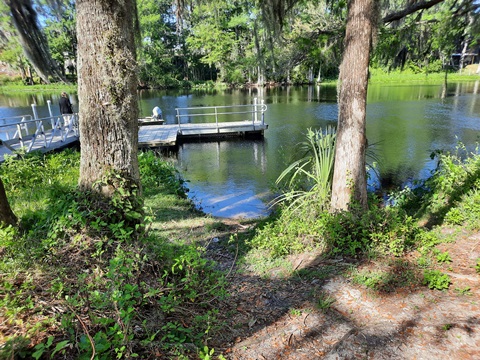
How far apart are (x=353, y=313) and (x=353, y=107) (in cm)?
A: 222

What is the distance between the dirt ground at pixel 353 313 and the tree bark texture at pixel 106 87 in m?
1.70

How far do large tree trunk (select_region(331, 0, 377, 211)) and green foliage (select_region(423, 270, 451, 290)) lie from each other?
3.74 ft

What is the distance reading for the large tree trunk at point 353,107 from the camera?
340 cm

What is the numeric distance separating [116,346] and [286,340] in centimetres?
116

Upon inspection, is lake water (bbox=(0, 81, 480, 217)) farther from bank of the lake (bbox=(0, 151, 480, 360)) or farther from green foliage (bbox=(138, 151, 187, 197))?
bank of the lake (bbox=(0, 151, 480, 360))

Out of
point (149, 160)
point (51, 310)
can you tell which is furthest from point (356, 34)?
point (149, 160)

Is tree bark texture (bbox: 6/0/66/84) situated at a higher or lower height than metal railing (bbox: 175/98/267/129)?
higher

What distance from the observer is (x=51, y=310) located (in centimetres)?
191

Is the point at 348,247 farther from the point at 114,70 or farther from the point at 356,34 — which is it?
the point at 114,70

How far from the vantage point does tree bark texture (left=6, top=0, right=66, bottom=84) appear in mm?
2521

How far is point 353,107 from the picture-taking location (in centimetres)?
357

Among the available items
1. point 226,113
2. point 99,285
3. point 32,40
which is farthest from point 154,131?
point 99,285

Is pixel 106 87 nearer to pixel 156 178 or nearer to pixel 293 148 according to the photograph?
pixel 156 178

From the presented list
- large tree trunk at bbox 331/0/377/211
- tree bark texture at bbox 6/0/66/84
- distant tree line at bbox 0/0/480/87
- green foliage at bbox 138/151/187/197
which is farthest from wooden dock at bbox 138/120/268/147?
tree bark texture at bbox 6/0/66/84
